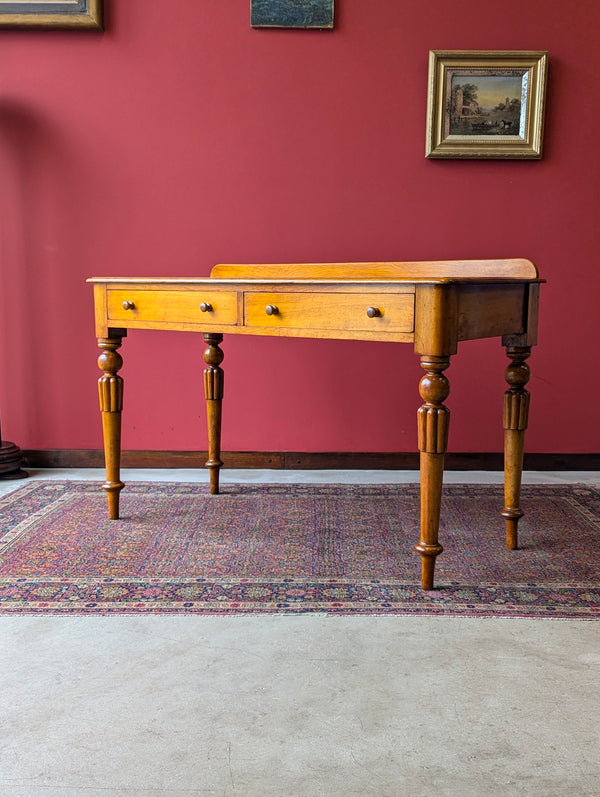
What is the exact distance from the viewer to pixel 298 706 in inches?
60.4

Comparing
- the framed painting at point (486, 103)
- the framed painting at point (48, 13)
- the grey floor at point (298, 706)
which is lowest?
the grey floor at point (298, 706)

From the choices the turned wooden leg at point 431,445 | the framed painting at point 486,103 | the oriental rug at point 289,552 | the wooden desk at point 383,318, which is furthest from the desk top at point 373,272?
the oriental rug at point 289,552

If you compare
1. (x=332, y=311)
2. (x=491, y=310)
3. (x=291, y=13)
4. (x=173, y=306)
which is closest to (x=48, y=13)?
(x=291, y=13)

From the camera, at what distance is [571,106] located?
11.0 ft

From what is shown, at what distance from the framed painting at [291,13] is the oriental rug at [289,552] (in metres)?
2.00

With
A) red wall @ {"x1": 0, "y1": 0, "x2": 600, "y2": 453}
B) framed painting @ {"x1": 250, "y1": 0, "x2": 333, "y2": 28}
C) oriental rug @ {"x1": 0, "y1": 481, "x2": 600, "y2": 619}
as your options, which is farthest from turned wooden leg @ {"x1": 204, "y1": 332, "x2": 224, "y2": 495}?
framed painting @ {"x1": 250, "y1": 0, "x2": 333, "y2": 28}

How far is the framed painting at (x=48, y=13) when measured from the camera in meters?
3.30

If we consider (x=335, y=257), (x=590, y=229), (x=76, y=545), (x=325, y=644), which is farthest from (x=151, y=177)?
(x=325, y=644)

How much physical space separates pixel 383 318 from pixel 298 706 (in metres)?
1.04

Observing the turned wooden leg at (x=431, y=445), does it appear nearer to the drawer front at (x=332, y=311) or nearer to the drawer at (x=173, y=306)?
the drawer front at (x=332, y=311)

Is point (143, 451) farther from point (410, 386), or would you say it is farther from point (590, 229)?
point (590, 229)

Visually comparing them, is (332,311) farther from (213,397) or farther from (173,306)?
(213,397)

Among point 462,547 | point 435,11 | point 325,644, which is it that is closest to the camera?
point 325,644

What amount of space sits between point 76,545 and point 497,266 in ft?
5.46
